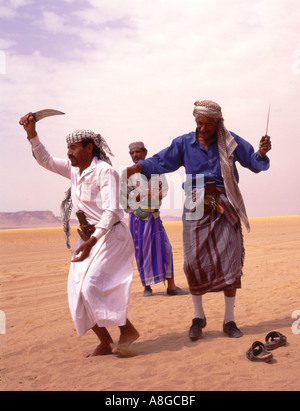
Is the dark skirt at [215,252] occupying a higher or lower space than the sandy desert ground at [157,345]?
higher

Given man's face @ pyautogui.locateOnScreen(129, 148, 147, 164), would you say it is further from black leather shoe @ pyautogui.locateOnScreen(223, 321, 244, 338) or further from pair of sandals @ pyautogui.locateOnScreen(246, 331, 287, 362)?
pair of sandals @ pyautogui.locateOnScreen(246, 331, 287, 362)

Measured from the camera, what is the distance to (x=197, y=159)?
17.3ft

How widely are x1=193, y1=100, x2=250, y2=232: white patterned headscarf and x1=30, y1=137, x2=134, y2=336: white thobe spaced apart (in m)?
1.17

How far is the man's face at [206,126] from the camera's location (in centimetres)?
521

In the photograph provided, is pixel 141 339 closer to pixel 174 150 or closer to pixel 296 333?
pixel 296 333

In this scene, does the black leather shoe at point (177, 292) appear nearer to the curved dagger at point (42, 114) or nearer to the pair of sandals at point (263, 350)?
the pair of sandals at point (263, 350)

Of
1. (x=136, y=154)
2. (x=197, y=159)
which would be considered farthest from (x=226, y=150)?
(x=136, y=154)

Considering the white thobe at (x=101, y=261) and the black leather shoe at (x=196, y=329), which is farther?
the black leather shoe at (x=196, y=329)

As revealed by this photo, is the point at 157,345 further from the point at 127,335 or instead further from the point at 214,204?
the point at 214,204

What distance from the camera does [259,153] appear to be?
520 centimetres

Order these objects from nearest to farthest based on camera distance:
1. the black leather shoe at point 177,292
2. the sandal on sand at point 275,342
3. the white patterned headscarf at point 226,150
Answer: the sandal on sand at point 275,342 < the white patterned headscarf at point 226,150 < the black leather shoe at point 177,292

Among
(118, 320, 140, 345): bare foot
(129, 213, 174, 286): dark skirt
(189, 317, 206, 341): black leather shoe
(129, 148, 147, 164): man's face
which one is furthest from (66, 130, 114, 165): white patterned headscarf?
(129, 213, 174, 286): dark skirt

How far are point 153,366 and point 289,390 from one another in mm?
1222

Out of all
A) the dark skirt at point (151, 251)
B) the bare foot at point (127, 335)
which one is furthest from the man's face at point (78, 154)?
the dark skirt at point (151, 251)
